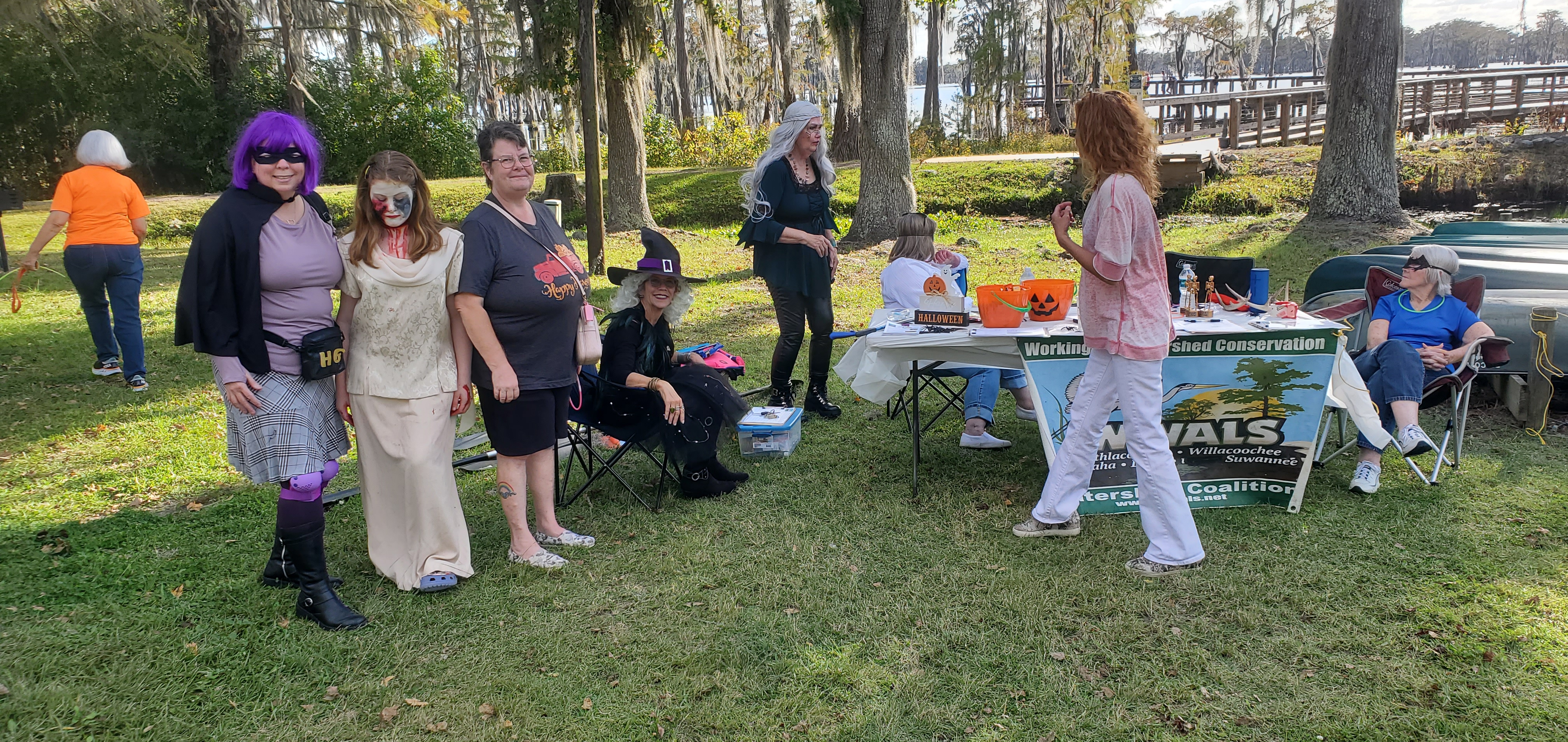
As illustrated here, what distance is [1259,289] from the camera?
4.49 meters

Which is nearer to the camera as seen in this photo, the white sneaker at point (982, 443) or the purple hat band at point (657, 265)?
the purple hat band at point (657, 265)

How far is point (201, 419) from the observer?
234 inches

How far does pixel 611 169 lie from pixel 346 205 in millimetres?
4665

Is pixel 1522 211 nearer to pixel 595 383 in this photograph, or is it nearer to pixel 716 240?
pixel 716 240

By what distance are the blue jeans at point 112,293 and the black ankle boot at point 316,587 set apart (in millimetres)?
4157

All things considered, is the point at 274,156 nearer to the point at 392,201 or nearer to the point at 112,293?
the point at 392,201

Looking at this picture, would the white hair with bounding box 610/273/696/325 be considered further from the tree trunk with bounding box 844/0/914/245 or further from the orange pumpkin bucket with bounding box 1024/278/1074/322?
the tree trunk with bounding box 844/0/914/245

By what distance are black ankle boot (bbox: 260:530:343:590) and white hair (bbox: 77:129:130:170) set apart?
3.99 meters

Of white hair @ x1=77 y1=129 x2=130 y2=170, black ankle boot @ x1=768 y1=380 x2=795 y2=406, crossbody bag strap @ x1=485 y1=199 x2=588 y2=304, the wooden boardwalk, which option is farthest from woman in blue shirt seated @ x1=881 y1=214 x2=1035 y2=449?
the wooden boardwalk

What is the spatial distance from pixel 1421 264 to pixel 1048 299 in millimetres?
1931

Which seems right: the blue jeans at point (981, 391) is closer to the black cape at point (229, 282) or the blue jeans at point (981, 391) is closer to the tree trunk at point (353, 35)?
the black cape at point (229, 282)

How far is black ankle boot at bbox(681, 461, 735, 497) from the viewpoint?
448 centimetres

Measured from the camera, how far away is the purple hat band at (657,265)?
4.14m

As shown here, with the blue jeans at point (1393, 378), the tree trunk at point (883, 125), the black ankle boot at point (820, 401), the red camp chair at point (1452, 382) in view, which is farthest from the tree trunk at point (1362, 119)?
the black ankle boot at point (820, 401)
